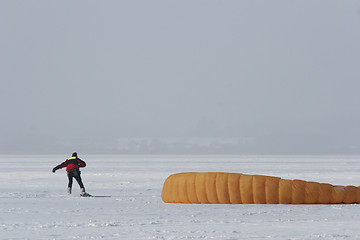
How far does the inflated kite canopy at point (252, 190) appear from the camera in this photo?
1546 centimetres

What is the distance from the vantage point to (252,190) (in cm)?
1549

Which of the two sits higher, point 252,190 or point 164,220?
point 252,190

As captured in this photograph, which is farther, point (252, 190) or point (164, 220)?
point (252, 190)

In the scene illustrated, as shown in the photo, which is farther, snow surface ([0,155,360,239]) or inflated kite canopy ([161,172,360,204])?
inflated kite canopy ([161,172,360,204])

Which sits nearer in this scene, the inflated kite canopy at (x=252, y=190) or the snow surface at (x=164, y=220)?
the snow surface at (x=164, y=220)

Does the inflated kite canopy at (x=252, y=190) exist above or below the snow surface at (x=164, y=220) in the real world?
above

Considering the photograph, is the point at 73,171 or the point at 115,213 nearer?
the point at 115,213

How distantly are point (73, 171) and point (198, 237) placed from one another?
869 cm

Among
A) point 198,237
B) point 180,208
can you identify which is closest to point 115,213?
point 180,208

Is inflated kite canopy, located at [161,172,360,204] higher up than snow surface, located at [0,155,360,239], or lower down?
higher up

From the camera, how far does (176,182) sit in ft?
52.5

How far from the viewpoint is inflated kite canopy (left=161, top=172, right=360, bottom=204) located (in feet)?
50.7

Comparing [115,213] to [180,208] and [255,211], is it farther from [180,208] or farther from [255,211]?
[255,211]

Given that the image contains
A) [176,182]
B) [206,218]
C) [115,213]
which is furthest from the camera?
[176,182]
